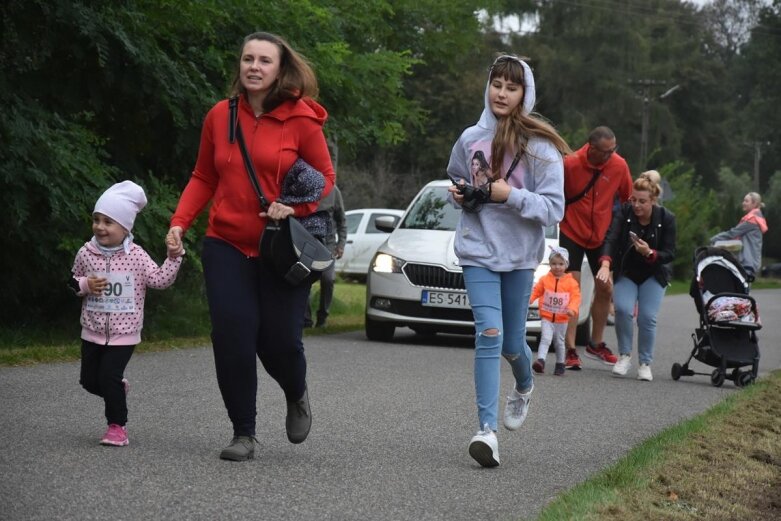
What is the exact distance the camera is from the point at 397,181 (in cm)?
4984

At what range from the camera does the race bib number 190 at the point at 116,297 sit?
6832mm

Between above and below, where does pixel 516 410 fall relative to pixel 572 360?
above

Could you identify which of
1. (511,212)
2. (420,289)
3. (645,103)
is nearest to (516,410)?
(511,212)

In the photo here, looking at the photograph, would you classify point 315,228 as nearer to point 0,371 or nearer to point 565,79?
point 0,371

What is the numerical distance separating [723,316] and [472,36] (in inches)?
379

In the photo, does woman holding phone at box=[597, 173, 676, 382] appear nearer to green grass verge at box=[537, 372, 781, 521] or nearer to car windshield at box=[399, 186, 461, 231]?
green grass verge at box=[537, 372, 781, 521]

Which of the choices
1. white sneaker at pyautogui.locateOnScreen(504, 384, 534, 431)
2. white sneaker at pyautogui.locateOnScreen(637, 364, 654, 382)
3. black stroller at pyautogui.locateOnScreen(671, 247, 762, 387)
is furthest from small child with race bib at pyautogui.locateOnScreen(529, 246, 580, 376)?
white sneaker at pyautogui.locateOnScreen(504, 384, 534, 431)

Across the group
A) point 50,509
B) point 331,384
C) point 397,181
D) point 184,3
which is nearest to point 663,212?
point 331,384

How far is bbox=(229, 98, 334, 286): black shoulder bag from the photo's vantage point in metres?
6.22

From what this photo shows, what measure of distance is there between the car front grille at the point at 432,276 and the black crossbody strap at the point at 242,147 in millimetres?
7848

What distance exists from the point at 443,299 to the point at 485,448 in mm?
7565

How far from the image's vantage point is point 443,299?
1408 centimetres

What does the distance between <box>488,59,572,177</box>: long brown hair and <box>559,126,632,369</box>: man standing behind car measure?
14.9 ft

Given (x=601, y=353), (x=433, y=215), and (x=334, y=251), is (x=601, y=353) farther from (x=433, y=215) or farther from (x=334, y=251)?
(x=334, y=251)
